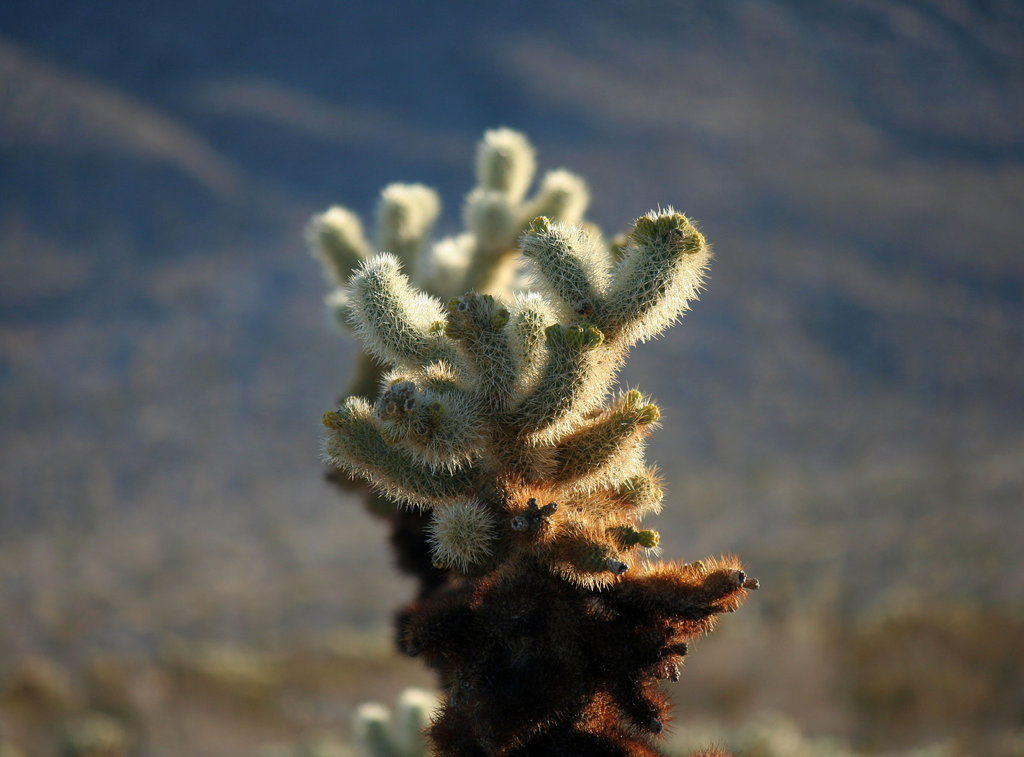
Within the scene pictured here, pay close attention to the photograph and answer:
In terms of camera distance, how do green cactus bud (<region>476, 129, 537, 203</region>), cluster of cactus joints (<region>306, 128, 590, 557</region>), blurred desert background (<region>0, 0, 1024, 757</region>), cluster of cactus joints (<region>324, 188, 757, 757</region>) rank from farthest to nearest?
blurred desert background (<region>0, 0, 1024, 757</region>), green cactus bud (<region>476, 129, 537, 203</region>), cluster of cactus joints (<region>306, 128, 590, 557</region>), cluster of cactus joints (<region>324, 188, 757, 757</region>)

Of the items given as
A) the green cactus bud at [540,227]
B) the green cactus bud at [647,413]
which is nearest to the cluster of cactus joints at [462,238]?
the green cactus bud at [540,227]

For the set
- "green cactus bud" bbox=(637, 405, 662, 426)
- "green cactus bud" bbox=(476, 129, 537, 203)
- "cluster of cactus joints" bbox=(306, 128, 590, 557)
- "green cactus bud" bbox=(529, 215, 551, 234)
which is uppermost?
"green cactus bud" bbox=(476, 129, 537, 203)

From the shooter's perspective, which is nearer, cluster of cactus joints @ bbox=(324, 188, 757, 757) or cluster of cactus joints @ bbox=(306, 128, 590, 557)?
cluster of cactus joints @ bbox=(324, 188, 757, 757)

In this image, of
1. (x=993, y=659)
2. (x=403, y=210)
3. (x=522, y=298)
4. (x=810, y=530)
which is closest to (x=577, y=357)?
(x=522, y=298)

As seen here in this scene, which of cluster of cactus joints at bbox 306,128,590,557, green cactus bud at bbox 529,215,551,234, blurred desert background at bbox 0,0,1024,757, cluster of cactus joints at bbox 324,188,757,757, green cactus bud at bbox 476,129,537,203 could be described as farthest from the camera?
blurred desert background at bbox 0,0,1024,757

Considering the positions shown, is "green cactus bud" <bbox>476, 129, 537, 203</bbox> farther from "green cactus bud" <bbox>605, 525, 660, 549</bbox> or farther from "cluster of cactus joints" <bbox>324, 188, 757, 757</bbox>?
"green cactus bud" <bbox>605, 525, 660, 549</bbox>

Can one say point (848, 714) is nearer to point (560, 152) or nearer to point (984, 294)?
point (984, 294)

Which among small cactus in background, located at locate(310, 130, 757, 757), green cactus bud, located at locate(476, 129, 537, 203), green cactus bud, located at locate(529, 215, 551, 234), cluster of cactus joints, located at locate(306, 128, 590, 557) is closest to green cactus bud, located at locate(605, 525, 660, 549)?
small cactus in background, located at locate(310, 130, 757, 757)

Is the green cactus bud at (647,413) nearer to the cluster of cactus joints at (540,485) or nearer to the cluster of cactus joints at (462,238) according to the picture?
the cluster of cactus joints at (540,485)

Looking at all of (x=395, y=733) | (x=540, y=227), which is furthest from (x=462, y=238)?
(x=395, y=733)
